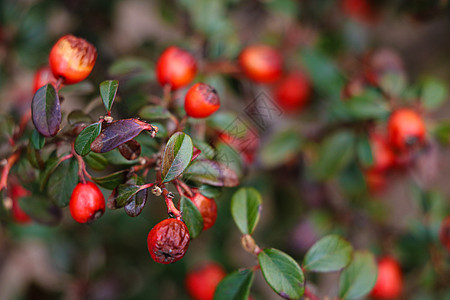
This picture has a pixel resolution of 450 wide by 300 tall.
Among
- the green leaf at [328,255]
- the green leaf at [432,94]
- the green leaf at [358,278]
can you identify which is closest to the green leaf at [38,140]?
the green leaf at [328,255]

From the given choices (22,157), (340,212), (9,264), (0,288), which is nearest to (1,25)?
(22,157)

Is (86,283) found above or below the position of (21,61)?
below

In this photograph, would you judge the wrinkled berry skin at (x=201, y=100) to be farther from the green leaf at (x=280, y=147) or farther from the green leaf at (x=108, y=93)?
the green leaf at (x=280, y=147)

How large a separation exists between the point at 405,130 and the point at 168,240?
547 mm

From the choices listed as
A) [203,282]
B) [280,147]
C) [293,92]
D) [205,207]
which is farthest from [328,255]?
[293,92]

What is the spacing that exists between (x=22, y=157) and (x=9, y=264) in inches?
38.5

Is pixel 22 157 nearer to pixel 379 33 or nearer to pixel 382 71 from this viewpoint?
pixel 382 71

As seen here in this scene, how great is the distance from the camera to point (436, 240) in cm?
99

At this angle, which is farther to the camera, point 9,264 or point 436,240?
point 9,264

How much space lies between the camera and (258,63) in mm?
963

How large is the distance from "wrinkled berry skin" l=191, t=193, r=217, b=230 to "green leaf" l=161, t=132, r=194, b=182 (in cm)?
7

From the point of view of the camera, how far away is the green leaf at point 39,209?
28.5 inches

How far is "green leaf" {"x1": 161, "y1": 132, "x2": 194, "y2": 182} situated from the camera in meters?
0.51

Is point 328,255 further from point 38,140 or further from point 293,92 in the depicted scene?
point 293,92
